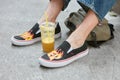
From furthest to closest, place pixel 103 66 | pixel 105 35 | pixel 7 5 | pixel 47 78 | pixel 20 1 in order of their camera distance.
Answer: pixel 20 1 → pixel 7 5 → pixel 105 35 → pixel 103 66 → pixel 47 78

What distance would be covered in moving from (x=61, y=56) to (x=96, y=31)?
14.2 inches

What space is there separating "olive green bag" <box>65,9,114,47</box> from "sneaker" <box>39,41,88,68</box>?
0.55ft

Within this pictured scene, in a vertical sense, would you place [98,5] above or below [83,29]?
above

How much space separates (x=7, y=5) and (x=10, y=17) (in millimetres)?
371

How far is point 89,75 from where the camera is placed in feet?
4.28

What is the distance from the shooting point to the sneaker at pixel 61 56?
134 centimetres

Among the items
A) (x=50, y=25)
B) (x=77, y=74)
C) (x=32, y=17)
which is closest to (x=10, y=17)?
(x=32, y=17)

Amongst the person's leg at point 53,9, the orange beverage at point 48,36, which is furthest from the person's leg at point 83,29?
the person's leg at point 53,9

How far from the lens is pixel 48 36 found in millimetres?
1440

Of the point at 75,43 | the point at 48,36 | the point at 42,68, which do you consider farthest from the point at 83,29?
the point at 42,68

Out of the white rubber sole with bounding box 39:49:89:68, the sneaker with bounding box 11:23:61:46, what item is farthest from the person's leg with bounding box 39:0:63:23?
the white rubber sole with bounding box 39:49:89:68

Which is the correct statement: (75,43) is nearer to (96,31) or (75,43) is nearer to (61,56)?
(61,56)

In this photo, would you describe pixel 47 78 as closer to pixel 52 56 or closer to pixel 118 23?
pixel 52 56

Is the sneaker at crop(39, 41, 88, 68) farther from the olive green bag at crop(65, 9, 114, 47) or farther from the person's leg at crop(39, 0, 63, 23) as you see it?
the person's leg at crop(39, 0, 63, 23)
